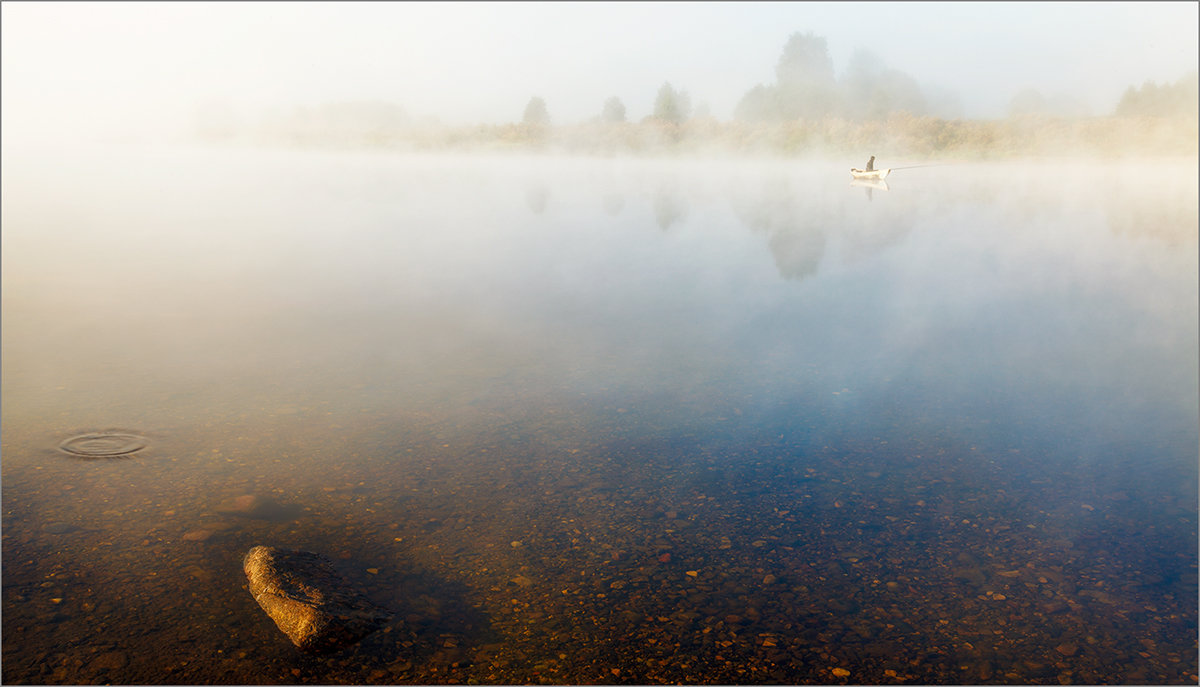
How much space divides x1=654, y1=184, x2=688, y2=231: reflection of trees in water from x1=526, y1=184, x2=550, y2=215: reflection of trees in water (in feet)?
16.9

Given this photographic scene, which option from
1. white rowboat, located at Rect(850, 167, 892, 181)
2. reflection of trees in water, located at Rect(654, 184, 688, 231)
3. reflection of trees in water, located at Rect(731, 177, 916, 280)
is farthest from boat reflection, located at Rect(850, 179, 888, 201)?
reflection of trees in water, located at Rect(654, 184, 688, 231)

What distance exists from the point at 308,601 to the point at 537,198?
38.7 metres

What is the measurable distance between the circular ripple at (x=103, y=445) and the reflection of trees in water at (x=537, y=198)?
2732cm

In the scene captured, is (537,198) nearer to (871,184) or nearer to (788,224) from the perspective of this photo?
(788,224)

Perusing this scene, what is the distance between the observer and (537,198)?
4325 cm

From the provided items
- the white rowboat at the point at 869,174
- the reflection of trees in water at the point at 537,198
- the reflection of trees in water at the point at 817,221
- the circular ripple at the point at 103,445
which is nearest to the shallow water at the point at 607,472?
the circular ripple at the point at 103,445

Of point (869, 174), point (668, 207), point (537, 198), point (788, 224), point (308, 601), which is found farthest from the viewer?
point (869, 174)

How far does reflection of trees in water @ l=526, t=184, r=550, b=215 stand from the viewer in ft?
122

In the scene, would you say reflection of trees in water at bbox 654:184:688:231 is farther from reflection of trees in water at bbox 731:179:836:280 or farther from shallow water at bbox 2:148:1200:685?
shallow water at bbox 2:148:1200:685

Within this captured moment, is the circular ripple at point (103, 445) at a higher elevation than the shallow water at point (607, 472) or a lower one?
higher

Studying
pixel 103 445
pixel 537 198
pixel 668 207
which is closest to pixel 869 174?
pixel 668 207

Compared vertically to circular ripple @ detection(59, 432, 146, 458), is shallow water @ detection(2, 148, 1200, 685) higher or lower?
lower

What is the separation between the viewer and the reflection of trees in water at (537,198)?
3720 centimetres

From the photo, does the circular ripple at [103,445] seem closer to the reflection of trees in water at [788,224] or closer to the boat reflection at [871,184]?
the reflection of trees in water at [788,224]
